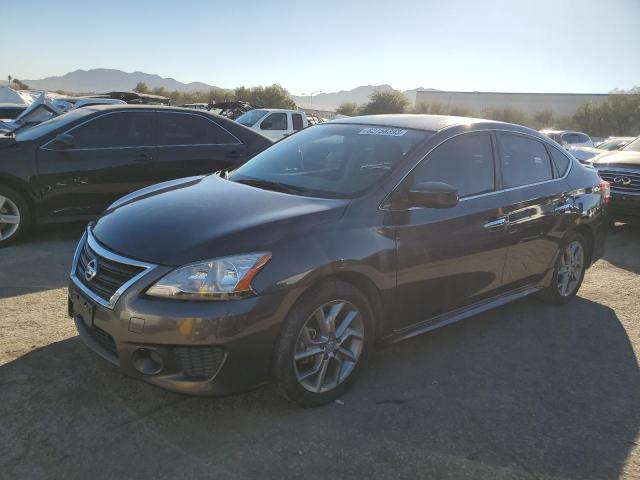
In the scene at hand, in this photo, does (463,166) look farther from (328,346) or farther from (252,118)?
(252,118)

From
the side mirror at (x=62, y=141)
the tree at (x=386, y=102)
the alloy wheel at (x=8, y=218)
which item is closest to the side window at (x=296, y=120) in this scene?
the side mirror at (x=62, y=141)

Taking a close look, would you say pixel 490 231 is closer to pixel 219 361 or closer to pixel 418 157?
pixel 418 157

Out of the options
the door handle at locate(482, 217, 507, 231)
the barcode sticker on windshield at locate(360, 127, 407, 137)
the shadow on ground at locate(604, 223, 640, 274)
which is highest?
A: the barcode sticker on windshield at locate(360, 127, 407, 137)

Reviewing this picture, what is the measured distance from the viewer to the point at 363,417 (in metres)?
3.02

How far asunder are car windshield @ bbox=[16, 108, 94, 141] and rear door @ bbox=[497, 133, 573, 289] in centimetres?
486

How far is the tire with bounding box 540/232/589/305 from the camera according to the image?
15.9ft

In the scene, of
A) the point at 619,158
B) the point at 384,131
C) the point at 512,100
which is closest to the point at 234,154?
the point at 384,131

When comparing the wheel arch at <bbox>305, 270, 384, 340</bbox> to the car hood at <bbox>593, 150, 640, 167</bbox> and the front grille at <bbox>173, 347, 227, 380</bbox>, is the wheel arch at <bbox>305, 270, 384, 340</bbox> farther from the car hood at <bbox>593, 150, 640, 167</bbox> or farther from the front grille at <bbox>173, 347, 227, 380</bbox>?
the car hood at <bbox>593, 150, 640, 167</bbox>

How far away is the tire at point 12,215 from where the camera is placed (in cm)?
583

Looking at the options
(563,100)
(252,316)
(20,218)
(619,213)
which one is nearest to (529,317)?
(252,316)

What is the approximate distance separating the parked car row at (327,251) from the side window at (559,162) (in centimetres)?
3

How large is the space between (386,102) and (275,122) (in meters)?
33.9

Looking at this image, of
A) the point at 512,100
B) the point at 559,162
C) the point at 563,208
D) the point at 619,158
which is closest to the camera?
the point at 563,208

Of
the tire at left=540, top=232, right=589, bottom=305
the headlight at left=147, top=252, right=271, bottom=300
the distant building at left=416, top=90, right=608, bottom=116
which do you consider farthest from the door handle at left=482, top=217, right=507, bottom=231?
the distant building at left=416, top=90, right=608, bottom=116
